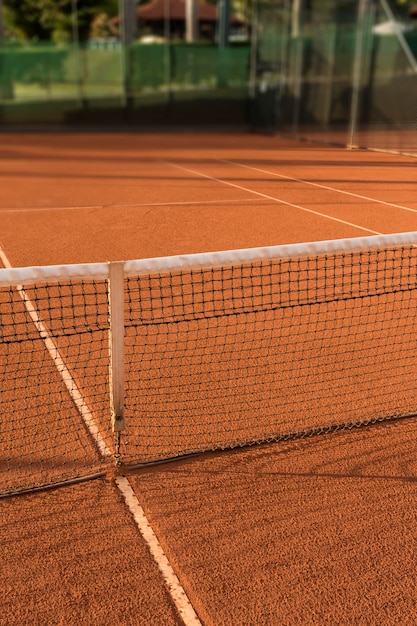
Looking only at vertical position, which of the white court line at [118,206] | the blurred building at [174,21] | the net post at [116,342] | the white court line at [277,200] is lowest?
the white court line at [118,206]

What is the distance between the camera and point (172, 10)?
42.4 m

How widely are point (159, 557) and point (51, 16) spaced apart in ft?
148

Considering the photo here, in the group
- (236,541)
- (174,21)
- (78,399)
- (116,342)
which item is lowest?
(236,541)

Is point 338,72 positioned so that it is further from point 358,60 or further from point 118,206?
point 118,206

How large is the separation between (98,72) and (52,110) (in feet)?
7.06

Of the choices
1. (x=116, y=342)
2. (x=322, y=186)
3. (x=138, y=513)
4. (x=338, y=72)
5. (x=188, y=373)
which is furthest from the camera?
(x=338, y=72)

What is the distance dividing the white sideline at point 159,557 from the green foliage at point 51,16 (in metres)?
42.0

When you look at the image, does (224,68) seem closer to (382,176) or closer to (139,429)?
(382,176)

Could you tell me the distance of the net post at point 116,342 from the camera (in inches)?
144

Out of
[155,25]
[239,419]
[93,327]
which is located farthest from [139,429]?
[155,25]

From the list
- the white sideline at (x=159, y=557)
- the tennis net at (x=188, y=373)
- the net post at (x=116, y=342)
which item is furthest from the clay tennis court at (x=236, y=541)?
the net post at (x=116, y=342)

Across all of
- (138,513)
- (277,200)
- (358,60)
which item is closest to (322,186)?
(277,200)

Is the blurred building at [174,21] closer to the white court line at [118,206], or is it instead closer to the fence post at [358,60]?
the fence post at [358,60]

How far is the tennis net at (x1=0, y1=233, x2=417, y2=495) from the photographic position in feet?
12.6
